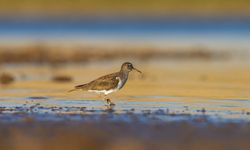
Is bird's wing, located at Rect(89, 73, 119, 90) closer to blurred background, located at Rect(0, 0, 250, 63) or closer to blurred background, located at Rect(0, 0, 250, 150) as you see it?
blurred background, located at Rect(0, 0, 250, 150)

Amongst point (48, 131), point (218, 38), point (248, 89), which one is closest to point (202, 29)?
point (218, 38)

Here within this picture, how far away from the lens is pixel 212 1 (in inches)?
2965

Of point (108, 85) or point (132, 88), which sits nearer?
point (108, 85)

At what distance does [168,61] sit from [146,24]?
94.5ft

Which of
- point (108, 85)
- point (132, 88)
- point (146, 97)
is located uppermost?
point (132, 88)

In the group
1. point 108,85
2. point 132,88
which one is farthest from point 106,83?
point 132,88

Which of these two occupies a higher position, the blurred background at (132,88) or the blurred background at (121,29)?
the blurred background at (121,29)

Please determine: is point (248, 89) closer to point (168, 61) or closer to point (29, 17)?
point (168, 61)

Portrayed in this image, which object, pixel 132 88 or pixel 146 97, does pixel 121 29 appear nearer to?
pixel 132 88

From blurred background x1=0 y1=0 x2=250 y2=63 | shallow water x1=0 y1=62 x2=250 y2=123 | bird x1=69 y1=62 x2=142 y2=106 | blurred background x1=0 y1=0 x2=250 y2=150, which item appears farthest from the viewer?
blurred background x1=0 y1=0 x2=250 y2=63

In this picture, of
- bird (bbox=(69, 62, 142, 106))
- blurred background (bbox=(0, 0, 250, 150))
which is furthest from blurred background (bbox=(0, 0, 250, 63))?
bird (bbox=(69, 62, 142, 106))

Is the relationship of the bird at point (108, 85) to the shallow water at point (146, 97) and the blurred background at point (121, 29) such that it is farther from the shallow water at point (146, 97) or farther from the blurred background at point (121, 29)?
the blurred background at point (121, 29)

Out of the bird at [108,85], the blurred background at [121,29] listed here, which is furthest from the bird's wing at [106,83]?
the blurred background at [121,29]

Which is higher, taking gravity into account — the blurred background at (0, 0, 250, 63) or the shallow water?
the blurred background at (0, 0, 250, 63)
